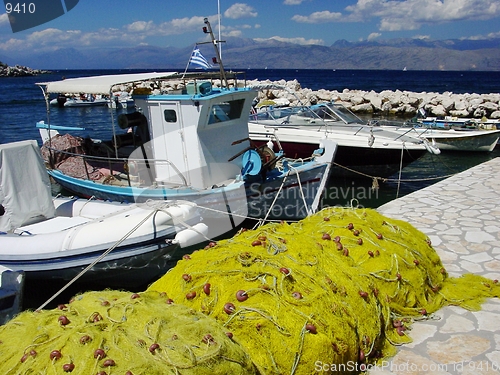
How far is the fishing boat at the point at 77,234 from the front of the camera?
582cm

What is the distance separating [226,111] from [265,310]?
18.4ft

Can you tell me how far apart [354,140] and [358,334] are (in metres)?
8.89

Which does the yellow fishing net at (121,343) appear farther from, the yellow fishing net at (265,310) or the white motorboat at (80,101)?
the white motorboat at (80,101)

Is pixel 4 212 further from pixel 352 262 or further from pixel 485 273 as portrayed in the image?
pixel 485 273

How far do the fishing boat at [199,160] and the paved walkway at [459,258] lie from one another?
1987mm

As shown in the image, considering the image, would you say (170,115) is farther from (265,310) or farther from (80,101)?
(80,101)

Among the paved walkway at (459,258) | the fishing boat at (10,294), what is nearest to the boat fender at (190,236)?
the fishing boat at (10,294)

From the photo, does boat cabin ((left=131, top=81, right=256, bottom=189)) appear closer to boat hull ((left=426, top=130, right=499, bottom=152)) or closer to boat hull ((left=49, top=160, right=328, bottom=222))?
boat hull ((left=49, top=160, right=328, bottom=222))

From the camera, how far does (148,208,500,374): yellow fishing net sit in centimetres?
310

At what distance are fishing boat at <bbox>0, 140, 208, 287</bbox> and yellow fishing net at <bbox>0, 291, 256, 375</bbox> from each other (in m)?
2.60

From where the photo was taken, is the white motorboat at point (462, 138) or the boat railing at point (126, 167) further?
the white motorboat at point (462, 138)

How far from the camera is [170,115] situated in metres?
7.88

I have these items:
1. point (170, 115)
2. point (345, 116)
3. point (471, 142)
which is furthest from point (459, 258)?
point (471, 142)

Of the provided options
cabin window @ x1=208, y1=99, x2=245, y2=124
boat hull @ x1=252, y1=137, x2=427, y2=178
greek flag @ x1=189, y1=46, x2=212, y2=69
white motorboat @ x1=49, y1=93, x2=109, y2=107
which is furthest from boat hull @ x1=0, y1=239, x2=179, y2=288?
white motorboat @ x1=49, y1=93, x2=109, y2=107
